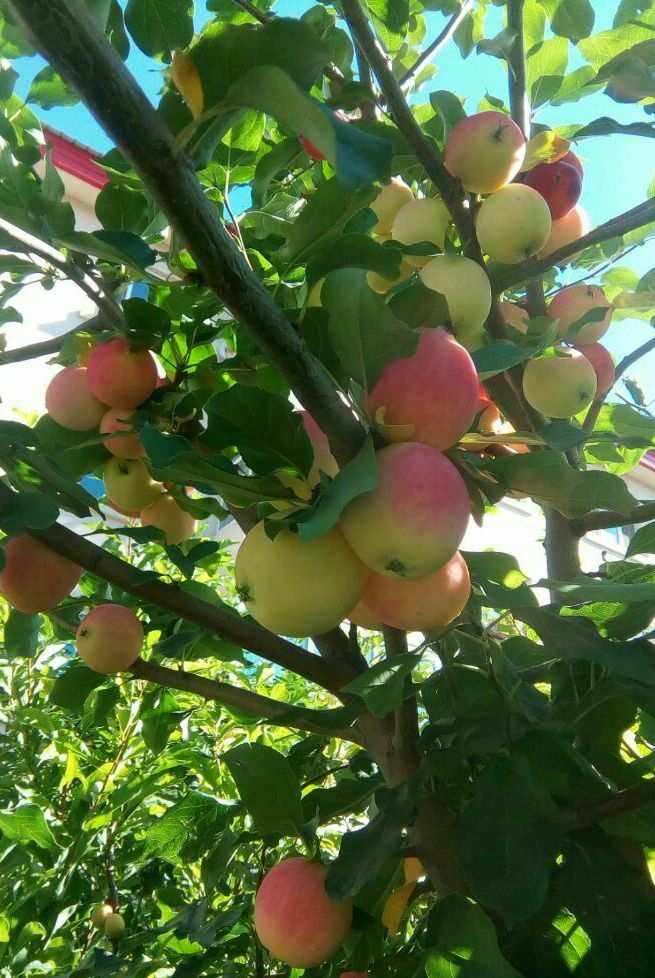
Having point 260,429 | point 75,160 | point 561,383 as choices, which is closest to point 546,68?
point 561,383

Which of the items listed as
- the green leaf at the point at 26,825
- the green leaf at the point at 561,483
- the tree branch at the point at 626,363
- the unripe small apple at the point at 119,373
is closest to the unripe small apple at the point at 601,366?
the tree branch at the point at 626,363

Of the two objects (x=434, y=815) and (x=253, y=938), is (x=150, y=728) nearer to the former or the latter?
(x=253, y=938)

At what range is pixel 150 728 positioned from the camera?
1183 mm

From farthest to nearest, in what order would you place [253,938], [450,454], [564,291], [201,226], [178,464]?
[564,291], [253,938], [450,454], [178,464], [201,226]

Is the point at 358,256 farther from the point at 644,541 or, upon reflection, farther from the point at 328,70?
the point at 328,70

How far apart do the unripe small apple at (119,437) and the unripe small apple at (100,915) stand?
80 centimetres

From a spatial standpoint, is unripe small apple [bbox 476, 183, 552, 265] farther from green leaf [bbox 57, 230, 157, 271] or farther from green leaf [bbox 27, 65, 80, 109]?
green leaf [bbox 27, 65, 80, 109]

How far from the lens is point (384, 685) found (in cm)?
63

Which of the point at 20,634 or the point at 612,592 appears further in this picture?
the point at 20,634

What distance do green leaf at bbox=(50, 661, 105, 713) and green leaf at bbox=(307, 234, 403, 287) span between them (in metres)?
0.66

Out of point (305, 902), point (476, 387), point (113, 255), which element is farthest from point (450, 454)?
point (305, 902)

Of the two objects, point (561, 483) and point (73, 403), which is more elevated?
point (73, 403)

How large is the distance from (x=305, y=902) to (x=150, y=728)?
0.50m

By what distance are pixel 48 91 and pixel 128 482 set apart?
24.5 inches
